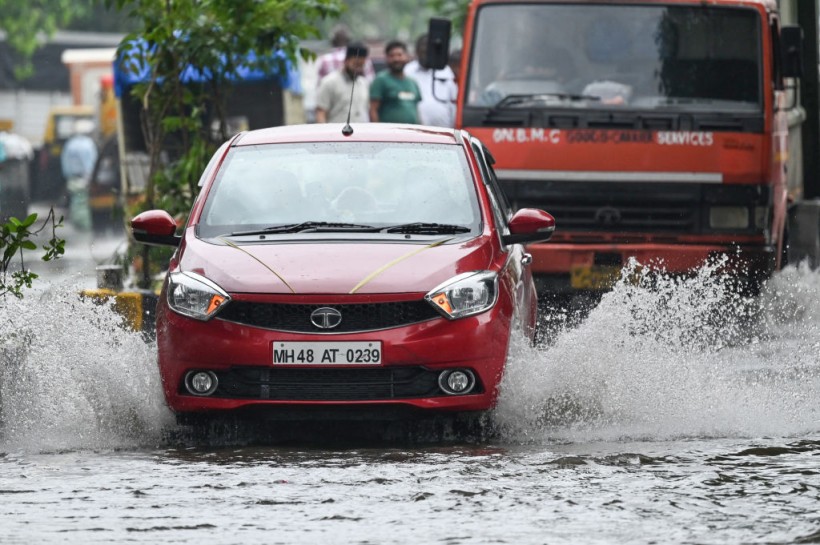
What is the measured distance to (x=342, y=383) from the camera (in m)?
8.45

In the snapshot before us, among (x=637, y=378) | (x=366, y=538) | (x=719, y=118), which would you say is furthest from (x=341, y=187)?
(x=719, y=118)

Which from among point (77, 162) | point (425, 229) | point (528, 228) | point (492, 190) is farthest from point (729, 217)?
point (77, 162)

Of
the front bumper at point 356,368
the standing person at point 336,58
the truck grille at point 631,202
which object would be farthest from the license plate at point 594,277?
the standing person at point 336,58

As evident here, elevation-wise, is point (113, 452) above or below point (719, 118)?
below

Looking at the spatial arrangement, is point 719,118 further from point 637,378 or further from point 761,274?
point 637,378

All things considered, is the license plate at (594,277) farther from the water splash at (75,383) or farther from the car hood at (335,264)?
the car hood at (335,264)

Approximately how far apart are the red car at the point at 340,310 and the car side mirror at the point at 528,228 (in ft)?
0.10

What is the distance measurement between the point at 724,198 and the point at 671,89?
0.92 m

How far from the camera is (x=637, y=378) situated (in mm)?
9406

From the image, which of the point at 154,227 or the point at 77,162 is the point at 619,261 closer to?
the point at 154,227

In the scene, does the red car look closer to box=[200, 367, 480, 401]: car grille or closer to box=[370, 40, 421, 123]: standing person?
box=[200, 367, 480, 401]: car grille

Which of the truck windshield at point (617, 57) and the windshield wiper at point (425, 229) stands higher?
the truck windshield at point (617, 57)

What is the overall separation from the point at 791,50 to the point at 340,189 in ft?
19.5

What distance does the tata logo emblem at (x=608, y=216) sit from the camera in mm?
14102
